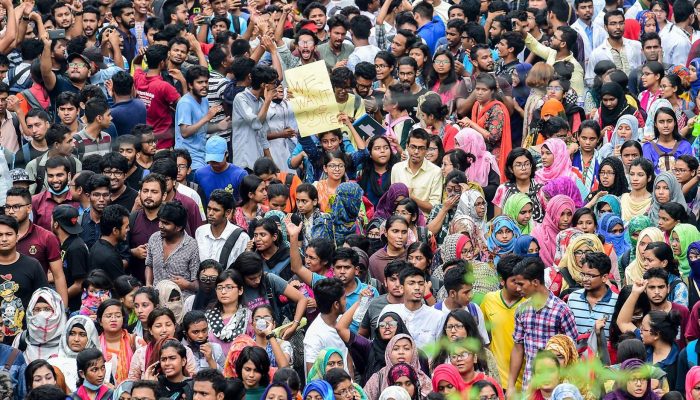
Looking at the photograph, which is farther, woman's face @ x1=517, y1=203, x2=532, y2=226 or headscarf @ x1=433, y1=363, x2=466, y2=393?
woman's face @ x1=517, y1=203, x2=532, y2=226

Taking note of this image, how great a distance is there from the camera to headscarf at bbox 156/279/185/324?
13.7 meters

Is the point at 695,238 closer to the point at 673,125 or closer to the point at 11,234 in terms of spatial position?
the point at 673,125

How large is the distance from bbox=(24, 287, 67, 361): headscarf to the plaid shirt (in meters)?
2.96

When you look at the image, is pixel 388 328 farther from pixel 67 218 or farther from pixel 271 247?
pixel 67 218

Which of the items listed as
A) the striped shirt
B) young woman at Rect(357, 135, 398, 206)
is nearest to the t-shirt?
young woman at Rect(357, 135, 398, 206)

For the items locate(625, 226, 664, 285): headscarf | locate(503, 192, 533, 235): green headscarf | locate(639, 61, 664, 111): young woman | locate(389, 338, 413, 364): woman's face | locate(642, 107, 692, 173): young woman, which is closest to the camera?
locate(389, 338, 413, 364): woman's face

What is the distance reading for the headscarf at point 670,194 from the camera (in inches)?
594

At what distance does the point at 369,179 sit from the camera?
15.9 meters

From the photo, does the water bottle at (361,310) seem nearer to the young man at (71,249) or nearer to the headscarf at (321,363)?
the headscarf at (321,363)

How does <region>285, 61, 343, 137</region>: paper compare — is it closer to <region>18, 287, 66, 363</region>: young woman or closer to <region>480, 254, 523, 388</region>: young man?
<region>480, 254, 523, 388</region>: young man

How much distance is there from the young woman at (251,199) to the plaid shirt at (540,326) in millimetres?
2684

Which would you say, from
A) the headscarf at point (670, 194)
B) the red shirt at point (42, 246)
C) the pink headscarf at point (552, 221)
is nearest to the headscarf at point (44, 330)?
the red shirt at point (42, 246)

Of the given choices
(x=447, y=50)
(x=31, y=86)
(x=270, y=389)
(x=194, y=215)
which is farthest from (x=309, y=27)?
(x=270, y=389)

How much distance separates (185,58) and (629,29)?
480 centimetres
